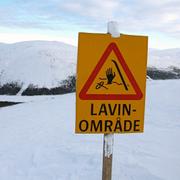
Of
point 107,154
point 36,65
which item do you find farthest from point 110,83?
point 36,65

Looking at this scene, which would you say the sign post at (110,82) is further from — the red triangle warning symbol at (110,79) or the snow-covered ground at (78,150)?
the snow-covered ground at (78,150)

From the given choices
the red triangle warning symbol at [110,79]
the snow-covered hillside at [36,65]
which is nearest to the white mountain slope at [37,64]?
the snow-covered hillside at [36,65]

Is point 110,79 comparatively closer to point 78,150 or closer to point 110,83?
point 110,83

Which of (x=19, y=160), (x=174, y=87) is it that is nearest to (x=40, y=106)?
(x=174, y=87)

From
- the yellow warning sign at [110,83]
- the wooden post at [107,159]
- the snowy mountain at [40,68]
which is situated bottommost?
the wooden post at [107,159]

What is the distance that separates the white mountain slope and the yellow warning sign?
2203 cm

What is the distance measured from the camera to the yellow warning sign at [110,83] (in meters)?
3.79

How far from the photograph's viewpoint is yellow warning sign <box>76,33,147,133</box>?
3.79 metres

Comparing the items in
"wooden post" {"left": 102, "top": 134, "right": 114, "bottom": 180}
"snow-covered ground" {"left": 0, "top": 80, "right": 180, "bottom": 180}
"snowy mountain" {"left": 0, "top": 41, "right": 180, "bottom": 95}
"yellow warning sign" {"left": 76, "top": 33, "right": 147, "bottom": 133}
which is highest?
"snowy mountain" {"left": 0, "top": 41, "right": 180, "bottom": 95}

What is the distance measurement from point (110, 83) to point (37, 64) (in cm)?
2606

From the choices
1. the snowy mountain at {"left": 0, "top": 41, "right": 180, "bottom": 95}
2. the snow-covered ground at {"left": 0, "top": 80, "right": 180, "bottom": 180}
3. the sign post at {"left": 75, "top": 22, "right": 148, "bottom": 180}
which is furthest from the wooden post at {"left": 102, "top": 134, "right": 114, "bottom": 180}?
the snowy mountain at {"left": 0, "top": 41, "right": 180, "bottom": 95}

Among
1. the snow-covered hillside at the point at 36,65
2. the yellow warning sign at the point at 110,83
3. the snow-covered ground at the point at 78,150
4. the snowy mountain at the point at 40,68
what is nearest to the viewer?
the yellow warning sign at the point at 110,83

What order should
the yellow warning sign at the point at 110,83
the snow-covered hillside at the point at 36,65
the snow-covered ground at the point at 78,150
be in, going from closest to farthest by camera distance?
the yellow warning sign at the point at 110,83 < the snow-covered ground at the point at 78,150 < the snow-covered hillside at the point at 36,65

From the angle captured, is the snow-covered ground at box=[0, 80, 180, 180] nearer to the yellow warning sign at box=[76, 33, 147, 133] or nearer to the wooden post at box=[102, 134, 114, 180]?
the wooden post at box=[102, 134, 114, 180]
